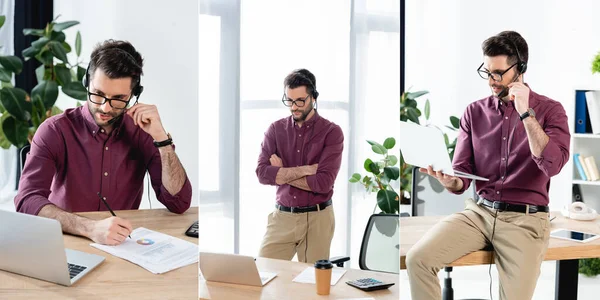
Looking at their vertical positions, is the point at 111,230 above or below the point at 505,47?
below

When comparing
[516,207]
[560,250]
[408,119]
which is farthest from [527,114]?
[408,119]

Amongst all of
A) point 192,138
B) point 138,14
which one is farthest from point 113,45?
point 192,138

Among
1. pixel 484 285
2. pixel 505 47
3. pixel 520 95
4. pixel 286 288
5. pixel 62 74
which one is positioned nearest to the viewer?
pixel 286 288

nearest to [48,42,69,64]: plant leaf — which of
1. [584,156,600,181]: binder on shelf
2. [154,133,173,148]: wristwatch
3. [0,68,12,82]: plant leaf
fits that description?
[0,68,12,82]: plant leaf

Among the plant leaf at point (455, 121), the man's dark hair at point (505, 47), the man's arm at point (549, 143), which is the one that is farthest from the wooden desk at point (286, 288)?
the plant leaf at point (455, 121)

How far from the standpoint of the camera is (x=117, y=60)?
1008mm

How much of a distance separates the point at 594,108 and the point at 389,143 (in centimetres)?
348

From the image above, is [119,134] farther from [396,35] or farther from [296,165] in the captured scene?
[396,35]

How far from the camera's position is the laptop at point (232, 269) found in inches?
31.8

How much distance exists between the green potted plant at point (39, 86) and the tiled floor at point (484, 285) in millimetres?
2575

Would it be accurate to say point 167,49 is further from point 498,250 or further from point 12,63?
point 498,250

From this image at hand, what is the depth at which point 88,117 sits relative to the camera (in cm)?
104

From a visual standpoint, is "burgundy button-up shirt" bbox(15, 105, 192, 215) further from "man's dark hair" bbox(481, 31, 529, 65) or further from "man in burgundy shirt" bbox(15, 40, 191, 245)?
"man's dark hair" bbox(481, 31, 529, 65)

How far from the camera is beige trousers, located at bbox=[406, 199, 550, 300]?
239 cm
